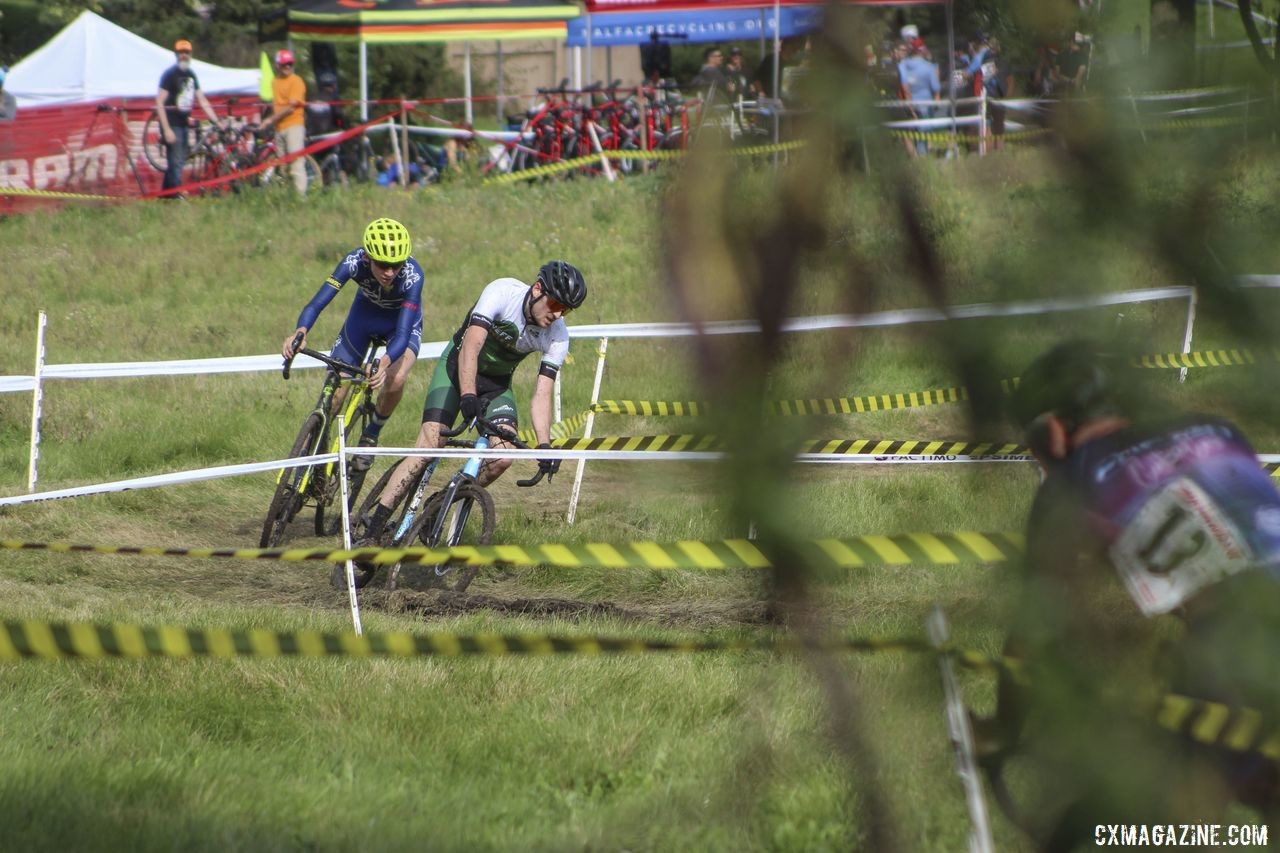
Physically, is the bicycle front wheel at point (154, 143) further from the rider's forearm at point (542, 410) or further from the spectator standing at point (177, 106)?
the rider's forearm at point (542, 410)

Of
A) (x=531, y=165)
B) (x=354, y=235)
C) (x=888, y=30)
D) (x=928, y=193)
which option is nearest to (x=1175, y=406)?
(x=928, y=193)

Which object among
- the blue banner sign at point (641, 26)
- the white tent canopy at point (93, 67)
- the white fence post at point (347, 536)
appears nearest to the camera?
the white fence post at point (347, 536)

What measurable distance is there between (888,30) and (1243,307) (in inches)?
24.4

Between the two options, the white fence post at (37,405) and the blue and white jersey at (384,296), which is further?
the white fence post at (37,405)

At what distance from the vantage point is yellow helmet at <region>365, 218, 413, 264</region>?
858cm

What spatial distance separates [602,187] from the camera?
20.0 meters

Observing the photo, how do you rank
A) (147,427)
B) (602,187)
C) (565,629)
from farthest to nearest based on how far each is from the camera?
1. (602,187)
2. (147,427)
3. (565,629)

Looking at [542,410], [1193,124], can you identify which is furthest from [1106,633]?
[542,410]

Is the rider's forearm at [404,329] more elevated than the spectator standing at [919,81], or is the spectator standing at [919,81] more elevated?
the spectator standing at [919,81]

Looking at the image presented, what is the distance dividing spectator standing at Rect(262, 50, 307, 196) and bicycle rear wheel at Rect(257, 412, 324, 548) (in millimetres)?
12562

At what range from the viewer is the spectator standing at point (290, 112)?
20625 millimetres

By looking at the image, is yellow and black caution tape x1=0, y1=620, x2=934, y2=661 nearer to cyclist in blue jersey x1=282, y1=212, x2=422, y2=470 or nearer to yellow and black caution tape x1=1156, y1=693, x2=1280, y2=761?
yellow and black caution tape x1=1156, y1=693, x2=1280, y2=761

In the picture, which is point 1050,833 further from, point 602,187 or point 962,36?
point 602,187

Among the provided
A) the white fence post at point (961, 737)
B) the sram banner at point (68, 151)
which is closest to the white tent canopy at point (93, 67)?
the sram banner at point (68, 151)
